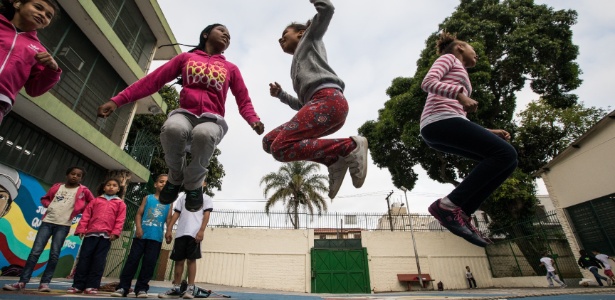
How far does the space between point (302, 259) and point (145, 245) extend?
12.8 meters

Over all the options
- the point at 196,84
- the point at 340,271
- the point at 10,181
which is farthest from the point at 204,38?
the point at 340,271

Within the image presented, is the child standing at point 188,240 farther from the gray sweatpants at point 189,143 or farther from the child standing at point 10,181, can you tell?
the child standing at point 10,181

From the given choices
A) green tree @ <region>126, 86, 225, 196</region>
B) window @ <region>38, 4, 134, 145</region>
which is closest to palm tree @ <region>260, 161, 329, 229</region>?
green tree @ <region>126, 86, 225, 196</region>

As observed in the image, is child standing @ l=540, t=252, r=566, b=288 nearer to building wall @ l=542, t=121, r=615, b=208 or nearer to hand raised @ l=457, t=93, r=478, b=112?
building wall @ l=542, t=121, r=615, b=208

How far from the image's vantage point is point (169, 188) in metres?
2.56

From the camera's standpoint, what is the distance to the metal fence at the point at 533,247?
Answer: 1256 cm

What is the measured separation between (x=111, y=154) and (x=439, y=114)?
9.79 m

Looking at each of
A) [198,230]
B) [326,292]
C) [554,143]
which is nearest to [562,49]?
[554,143]

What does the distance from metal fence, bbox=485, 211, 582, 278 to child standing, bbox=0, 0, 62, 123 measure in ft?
53.7

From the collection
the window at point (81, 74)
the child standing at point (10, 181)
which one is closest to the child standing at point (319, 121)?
the child standing at point (10, 181)

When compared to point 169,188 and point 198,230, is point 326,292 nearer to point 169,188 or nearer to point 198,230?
point 198,230

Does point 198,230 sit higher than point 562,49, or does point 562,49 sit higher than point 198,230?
point 562,49

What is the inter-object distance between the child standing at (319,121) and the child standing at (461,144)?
63 cm

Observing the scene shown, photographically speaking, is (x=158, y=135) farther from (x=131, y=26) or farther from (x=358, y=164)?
(x=358, y=164)
